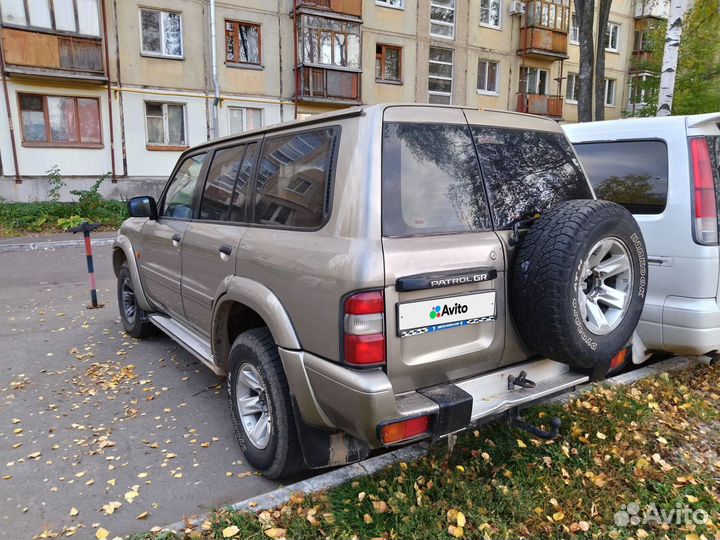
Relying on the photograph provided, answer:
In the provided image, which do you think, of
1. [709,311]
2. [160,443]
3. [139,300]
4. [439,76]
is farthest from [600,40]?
[160,443]

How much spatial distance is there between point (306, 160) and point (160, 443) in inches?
84.1

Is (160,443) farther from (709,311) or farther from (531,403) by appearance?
(709,311)

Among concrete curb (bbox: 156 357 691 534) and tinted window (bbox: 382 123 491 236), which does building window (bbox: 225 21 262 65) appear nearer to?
tinted window (bbox: 382 123 491 236)

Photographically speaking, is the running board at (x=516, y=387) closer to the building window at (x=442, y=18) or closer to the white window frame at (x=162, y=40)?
the white window frame at (x=162, y=40)

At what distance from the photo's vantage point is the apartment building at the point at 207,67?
Answer: 51.4ft

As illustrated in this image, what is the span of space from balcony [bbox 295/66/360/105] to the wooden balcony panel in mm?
9321

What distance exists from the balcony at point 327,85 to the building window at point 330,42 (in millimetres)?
354

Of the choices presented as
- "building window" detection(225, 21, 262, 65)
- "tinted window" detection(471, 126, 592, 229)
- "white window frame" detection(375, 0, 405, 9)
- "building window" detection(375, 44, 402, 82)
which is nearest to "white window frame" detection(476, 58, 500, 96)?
"building window" detection(375, 44, 402, 82)

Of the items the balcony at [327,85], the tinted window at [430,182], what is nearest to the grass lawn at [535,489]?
the tinted window at [430,182]

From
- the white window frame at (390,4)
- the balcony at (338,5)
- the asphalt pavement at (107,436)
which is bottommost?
the asphalt pavement at (107,436)

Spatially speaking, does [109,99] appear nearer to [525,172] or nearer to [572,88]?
[525,172]

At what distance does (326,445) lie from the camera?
2604 millimetres

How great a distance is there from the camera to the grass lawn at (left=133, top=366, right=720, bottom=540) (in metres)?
2.46

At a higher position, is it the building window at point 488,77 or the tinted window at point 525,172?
the building window at point 488,77
